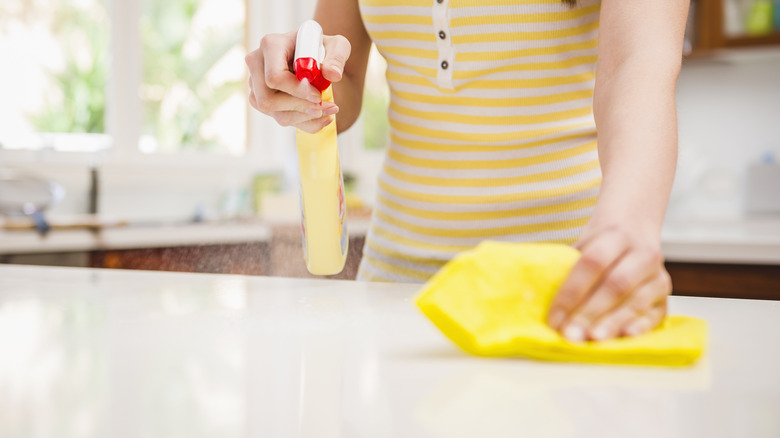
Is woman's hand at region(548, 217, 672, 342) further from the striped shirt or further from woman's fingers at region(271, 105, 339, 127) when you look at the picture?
the striped shirt

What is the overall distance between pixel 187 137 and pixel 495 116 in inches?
91.7

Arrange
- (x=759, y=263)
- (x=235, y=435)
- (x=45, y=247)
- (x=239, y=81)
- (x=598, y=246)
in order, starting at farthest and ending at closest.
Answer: (x=239, y=81), (x=45, y=247), (x=759, y=263), (x=598, y=246), (x=235, y=435)

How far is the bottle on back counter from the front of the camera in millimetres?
618

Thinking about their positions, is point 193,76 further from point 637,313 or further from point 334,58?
point 637,313

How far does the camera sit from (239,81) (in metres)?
3.04

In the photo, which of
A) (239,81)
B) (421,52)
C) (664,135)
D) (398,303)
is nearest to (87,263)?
(239,81)

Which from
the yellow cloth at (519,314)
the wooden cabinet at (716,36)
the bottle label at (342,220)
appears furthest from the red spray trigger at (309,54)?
the wooden cabinet at (716,36)

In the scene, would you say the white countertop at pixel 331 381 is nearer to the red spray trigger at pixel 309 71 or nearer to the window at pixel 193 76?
the red spray trigger at pixel 309 71

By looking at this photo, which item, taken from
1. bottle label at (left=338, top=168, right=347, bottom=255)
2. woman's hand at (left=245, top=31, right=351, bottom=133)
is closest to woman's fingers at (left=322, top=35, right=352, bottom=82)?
woman's hand at (left=245, top=31, right=351, bottom=133)

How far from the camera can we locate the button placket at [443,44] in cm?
79

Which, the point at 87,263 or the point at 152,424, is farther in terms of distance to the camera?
the point at 87,263

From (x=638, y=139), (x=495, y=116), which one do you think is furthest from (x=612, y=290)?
(x=495, y=116)

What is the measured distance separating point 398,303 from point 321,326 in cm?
11

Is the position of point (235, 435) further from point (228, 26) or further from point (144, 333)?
point (228, 26)
